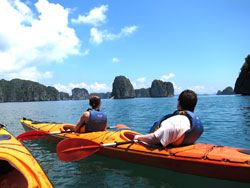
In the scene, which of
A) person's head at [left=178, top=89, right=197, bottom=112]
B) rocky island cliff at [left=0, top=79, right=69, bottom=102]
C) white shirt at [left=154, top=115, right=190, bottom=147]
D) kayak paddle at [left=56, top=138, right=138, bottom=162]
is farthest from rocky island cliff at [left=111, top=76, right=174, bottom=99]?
white shirt at [left=154, top=115, right=190, bottom=147]

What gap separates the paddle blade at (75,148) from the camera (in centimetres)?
421

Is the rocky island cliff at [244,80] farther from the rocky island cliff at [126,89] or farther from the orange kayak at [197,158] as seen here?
the rocky island cliff at [126,89]

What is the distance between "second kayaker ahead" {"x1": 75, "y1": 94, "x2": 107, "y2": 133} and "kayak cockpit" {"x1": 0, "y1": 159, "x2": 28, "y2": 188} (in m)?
2.28

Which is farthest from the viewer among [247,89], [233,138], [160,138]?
[247,89]

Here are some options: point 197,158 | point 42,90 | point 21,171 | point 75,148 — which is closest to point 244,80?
point 197,158

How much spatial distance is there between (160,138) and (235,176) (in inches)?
A: 58.3

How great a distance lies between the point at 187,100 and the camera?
3760mm

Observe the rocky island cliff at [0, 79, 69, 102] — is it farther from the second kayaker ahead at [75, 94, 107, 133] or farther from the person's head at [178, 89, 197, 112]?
the person's head at [178, 89, 197, 112]

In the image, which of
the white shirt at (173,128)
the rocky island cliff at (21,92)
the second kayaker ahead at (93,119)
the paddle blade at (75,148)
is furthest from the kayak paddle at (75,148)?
the rocky island cliff at (21,92)

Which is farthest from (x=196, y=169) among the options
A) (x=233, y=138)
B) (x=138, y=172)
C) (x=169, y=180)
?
(x=233, y=138)

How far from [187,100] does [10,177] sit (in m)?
4.00

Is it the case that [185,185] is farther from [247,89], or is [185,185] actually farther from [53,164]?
[247,89]

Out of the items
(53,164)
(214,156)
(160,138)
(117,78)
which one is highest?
(117,78)

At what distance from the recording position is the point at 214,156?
3.38 m
